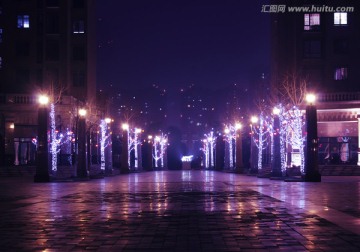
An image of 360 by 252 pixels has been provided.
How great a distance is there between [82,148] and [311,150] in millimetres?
19412

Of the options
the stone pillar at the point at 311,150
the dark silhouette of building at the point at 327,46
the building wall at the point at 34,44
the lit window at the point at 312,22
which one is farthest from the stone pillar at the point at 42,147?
the lit window at the point at 312,22

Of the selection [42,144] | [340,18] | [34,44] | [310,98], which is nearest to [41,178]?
[42,144]

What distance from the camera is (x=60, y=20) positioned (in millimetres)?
77688

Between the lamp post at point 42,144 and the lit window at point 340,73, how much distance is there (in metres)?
41.0

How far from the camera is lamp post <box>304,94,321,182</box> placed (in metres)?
41.4

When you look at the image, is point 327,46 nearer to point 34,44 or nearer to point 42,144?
point 34,44

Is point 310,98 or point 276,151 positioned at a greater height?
point 310,98

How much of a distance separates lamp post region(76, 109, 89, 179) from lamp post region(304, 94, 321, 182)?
60.4 feet

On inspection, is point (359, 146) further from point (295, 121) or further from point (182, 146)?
point (182, 146)

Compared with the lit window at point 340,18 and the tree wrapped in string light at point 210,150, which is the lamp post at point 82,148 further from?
the tree wrapped in string light at point 210,150

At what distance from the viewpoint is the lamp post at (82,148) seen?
165 ft

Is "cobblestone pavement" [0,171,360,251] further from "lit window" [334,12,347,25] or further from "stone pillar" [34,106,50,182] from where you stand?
"lit window" [334,12,347,25]

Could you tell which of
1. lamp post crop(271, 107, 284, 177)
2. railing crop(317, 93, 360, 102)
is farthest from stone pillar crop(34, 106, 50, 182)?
railing crop(317, 93, 360, 102)

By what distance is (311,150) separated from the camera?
41312mm
